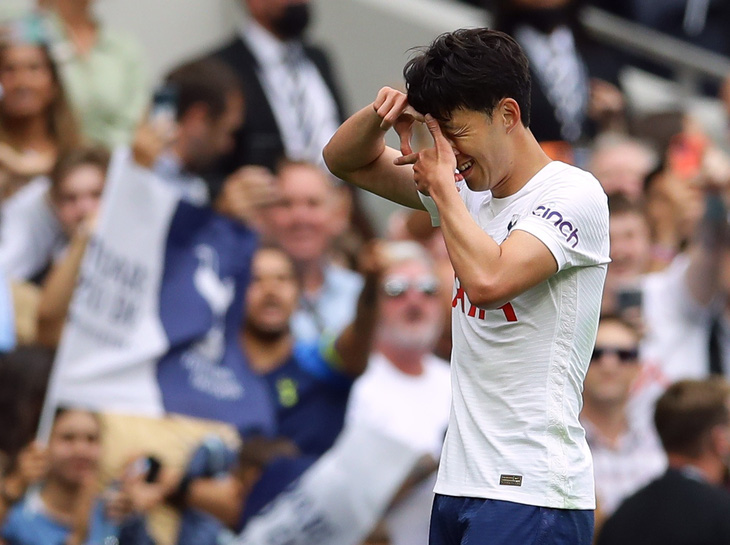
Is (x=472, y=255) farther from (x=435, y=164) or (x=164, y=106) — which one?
(x=164, y=106)

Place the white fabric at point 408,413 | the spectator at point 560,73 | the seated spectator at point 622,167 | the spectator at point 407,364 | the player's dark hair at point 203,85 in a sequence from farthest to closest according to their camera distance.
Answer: the spectator at point 560,73
the seated spectator at point 622,167
the player's dark hair at point 203,85
the spectator at point 407,364
the white fabric at point 408,413

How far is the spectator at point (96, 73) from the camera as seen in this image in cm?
731

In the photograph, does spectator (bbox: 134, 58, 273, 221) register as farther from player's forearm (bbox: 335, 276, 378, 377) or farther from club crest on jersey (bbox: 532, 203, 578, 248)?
club crest on jersey (bbox: 532, 203, 578, 248)

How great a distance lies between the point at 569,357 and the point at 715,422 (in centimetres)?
301

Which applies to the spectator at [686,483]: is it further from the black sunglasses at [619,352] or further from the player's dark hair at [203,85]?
the player's dark hair at [203,85]

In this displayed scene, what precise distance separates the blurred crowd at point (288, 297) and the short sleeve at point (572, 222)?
8.43 feet

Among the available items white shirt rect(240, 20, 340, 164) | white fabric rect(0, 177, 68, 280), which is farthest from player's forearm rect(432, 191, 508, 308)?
white shirt rect(240, 20, 340, 164)

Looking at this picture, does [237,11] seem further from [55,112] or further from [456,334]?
[456,334]

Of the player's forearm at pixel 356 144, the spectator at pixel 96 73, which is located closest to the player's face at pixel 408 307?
the spectator at pixel 96 73

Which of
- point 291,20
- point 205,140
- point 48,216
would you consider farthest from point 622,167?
point 48,216

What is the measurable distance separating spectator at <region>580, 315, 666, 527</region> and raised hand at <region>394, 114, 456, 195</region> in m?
3.36

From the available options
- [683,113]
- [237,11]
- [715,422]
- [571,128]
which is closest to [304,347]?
[715,422]

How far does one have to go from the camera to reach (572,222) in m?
3.52

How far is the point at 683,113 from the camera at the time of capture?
31.9 ft
